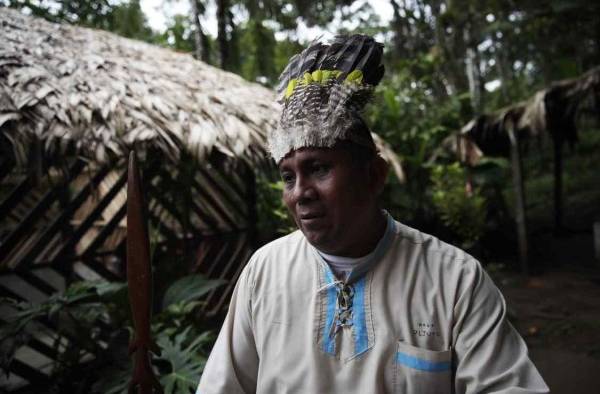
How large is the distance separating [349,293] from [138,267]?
564 millimetres

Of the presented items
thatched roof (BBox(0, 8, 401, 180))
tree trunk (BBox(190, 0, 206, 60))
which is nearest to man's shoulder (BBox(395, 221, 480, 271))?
thatched roof (BBox(0, 8, 401, 180))

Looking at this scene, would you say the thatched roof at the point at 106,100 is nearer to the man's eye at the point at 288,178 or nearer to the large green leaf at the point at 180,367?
the large green leaf at the point at 180,367

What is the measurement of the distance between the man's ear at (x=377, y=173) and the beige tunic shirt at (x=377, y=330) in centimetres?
13

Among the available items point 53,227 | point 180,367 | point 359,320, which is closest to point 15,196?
point 53,227

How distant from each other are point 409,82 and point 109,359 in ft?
27.2

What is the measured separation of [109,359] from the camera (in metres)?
2.99

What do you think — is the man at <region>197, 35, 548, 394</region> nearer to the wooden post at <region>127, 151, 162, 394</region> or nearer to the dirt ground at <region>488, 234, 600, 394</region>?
the wooden post at <region>127, 151, 162, 394</region>

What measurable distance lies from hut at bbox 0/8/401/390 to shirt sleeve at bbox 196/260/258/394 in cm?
193

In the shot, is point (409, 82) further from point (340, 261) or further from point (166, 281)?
point (340, 261)

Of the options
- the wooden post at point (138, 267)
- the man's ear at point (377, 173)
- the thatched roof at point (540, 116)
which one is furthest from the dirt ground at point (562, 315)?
the wooden post at point (138, 267)

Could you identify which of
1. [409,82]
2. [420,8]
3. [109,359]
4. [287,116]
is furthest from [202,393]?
[420,8]

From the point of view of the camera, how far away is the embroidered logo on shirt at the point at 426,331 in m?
1.16

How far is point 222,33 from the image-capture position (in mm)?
8344

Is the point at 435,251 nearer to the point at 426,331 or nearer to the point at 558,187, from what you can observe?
the point at 426,331
